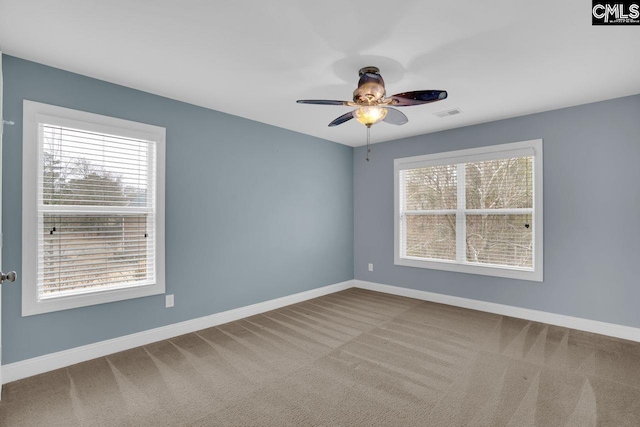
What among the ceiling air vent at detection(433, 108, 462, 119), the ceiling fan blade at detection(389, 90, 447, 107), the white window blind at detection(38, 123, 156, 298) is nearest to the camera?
the ceiling fan blade at detection(389, 90, 447, 107)

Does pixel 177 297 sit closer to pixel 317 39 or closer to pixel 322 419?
pixel 322 419

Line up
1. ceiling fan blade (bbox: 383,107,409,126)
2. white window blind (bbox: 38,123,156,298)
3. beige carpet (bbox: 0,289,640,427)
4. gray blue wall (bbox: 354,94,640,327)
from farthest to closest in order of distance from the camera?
gray blue wall (bbox: 354,94,640,327) < ceiling fan blade (bbox: 383,107,409,126) < white window blind (bbox: 38,123,156,298) < beige carpet (bbox: 0,289,640,427)

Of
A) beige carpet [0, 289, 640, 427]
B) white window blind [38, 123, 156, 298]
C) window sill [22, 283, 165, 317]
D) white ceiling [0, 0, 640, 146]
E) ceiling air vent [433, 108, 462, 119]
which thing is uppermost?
white ceiling [0, 0, 640, 146]

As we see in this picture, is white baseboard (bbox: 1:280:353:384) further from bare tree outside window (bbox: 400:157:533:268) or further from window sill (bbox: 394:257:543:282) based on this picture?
bare tree outside window (bbox: 400:157:533:268)

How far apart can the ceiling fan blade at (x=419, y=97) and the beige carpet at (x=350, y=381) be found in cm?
214

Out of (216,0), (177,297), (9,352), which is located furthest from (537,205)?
(9,352)

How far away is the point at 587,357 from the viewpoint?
2.83 metres

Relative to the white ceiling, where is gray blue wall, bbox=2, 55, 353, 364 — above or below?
below

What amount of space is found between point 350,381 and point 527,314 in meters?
2.66

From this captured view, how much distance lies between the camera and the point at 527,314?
3.84 m

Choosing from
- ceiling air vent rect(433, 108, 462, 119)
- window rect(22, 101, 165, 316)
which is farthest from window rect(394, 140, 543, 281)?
window rect(22, 101, 165, 316)

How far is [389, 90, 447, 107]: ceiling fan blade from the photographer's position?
226cm

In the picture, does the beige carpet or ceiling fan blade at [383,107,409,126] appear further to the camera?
ceiling fan blade at [383,107,409,126]

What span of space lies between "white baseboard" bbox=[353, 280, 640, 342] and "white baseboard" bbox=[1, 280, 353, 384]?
1.86m
